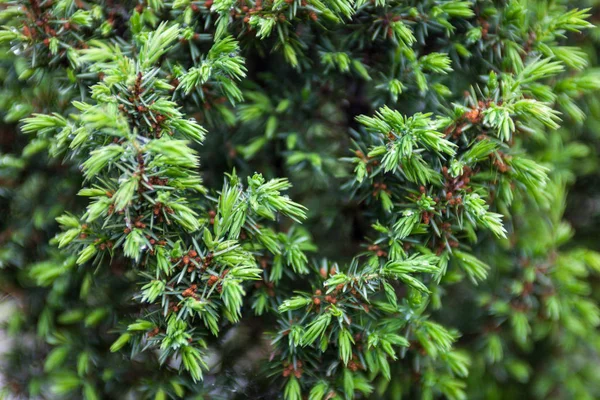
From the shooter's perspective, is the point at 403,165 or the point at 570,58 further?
the point at 570,58

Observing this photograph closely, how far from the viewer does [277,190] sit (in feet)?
3.08

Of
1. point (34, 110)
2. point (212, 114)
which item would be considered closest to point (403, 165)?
point (212, 114)

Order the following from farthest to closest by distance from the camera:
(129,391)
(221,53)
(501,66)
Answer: (129,391) → (501,66) → (221,53)

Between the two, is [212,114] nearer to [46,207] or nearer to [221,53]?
[221,53]

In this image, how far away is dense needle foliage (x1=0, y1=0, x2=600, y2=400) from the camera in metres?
0.88

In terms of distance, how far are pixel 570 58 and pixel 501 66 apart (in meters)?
0.16

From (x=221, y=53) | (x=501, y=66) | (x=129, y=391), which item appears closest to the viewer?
(x=221, y=53)

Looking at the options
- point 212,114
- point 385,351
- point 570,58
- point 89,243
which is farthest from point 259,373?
point 570,58

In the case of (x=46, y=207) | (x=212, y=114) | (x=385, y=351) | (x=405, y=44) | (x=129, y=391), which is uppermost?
(x=405, y=44)

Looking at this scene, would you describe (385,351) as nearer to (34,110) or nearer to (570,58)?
(570,58)

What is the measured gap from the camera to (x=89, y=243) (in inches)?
36.4

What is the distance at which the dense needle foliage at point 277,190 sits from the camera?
0.88m

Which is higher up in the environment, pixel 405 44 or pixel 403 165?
pixel 405 44

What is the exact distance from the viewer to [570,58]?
1076mm
